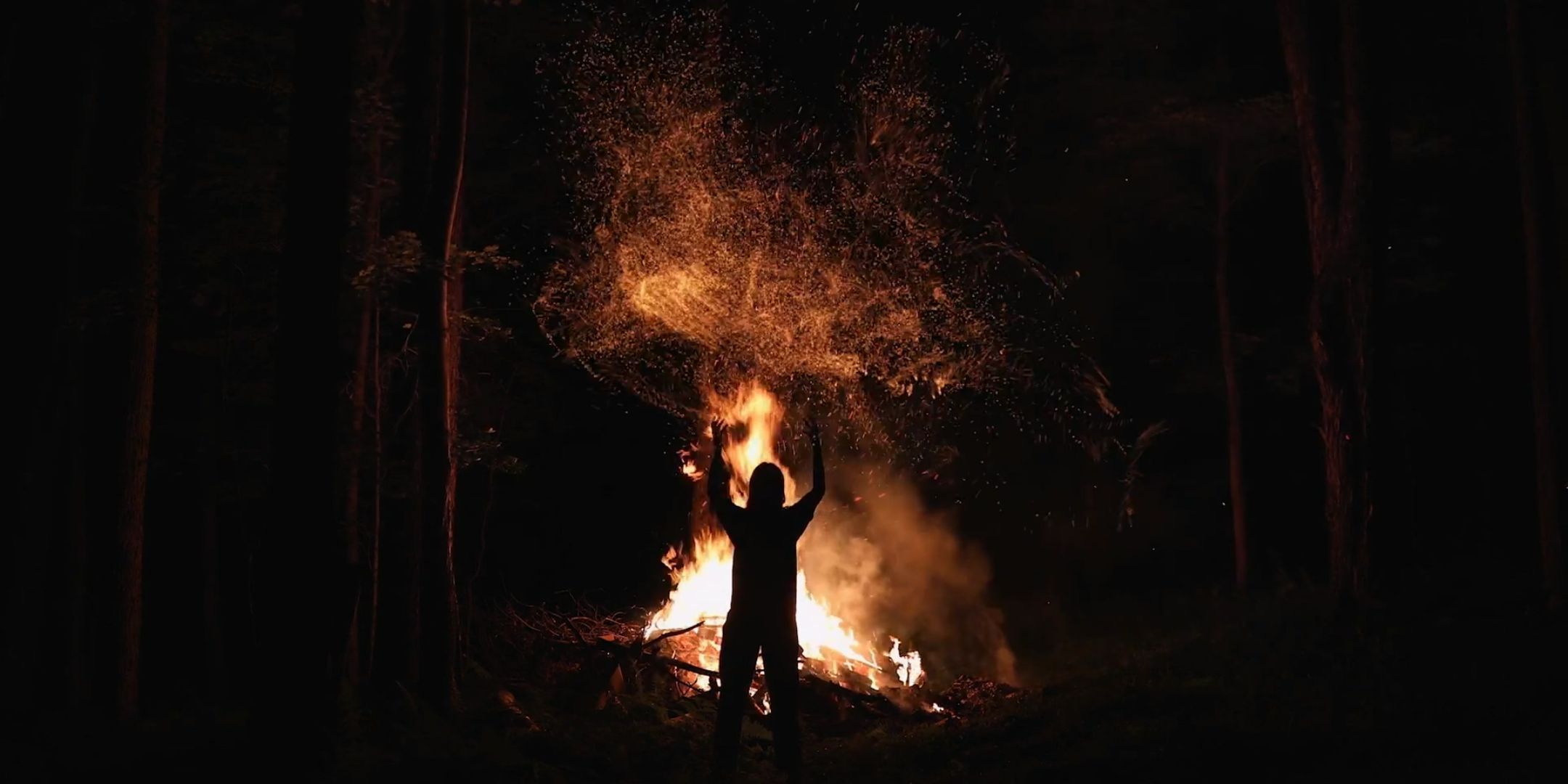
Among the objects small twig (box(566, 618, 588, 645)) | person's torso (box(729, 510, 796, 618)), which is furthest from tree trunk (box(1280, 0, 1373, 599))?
small twig (box(566, 618, 588, 645))

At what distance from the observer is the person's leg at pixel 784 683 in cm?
987

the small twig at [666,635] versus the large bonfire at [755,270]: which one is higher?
the large bonfire at [755,270]

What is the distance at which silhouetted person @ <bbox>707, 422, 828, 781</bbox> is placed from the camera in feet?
32.0

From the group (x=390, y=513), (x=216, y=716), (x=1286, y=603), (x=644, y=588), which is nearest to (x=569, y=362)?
(x=390, y=513)

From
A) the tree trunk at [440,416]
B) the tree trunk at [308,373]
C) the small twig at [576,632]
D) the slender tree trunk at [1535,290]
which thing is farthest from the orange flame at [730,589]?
the slender tree trunk at [1535,290]

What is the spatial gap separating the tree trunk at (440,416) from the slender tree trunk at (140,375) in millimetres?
2869

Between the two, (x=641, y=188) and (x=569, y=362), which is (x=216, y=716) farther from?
(x=569, y=362)

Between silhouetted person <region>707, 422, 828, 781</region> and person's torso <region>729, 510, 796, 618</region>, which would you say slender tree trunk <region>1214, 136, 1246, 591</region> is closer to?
silhouetted person <region>707, 422, 828, 781</region>

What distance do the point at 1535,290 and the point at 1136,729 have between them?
23.8 feet

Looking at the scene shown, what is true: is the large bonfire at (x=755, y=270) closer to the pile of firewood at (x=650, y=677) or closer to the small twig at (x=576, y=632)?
the pile of firewood at (x=650, y=677)

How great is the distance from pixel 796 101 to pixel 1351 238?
945 centimetres

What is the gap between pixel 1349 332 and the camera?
44.0ft

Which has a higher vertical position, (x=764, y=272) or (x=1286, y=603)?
(x=764, y=272)

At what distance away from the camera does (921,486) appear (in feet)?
86.7
